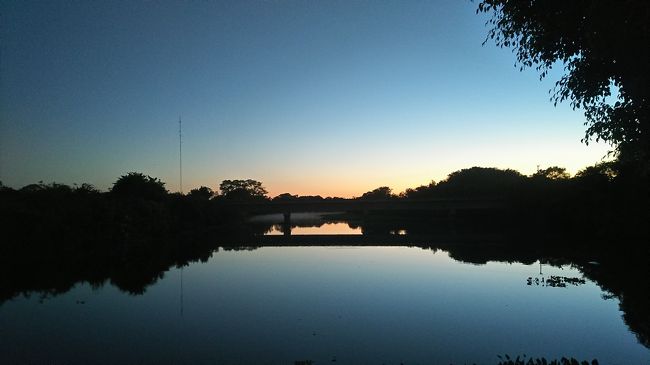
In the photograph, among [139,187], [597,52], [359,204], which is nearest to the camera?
[597,52]

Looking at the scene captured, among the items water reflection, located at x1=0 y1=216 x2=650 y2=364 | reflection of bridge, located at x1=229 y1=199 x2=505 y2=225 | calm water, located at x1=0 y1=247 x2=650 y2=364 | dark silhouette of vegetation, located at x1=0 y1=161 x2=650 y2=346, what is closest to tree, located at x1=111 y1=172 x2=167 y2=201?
dark silhouette of vegetation, located at x1=0 y1=161 x2=650 y2=346

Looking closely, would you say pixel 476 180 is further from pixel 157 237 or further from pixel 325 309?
pixel 325 309

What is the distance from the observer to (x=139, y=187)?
7488cm

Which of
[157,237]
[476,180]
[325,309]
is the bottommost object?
[325,309]

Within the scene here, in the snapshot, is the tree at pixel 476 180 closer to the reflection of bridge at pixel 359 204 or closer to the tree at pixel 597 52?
the reflection of bridge at pixel 359 204

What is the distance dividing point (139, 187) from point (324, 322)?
215 feet

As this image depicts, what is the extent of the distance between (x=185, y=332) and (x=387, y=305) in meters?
9.82

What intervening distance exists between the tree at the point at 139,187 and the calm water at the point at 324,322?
47.1m

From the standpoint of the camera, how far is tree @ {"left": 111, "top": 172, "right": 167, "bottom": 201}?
7325cm

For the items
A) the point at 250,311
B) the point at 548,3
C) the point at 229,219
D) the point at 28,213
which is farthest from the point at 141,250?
the point at 229,219

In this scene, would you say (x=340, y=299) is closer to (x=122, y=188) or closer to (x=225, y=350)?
(x=225, y=350)

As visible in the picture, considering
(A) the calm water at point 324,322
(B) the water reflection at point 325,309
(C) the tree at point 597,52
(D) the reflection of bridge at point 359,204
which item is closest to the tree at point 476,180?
(D) the reflection of bridge at point 359,204

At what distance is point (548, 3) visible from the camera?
39.4ft

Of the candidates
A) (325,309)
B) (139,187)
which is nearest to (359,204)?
(139,187)
